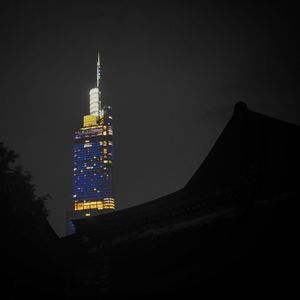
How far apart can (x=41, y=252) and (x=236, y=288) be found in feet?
18.5

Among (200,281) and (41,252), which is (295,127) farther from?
(41,252)

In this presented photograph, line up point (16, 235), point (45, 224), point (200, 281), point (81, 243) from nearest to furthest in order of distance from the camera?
point (200, 281), point (81, 243), point (16, 235), point (45, 224)

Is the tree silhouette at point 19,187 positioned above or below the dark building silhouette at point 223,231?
above

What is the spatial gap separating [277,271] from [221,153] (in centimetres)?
227

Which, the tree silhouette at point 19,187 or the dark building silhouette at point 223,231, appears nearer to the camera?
the dark building silhouette at point 223,231

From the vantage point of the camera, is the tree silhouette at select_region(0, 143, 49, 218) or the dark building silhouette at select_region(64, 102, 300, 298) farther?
the tree silhouette at select_region(0, 143, 49, 218)

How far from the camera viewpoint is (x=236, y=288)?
14.0 ft

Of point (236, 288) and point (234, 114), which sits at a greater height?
point (234, 114)

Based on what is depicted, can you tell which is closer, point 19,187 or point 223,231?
point 223,231

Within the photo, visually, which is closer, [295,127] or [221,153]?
[295,127]

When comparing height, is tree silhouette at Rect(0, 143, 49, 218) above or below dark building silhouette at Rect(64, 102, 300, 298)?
above

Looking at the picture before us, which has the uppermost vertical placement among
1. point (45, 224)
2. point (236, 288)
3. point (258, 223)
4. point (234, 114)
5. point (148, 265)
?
point (234, 114)

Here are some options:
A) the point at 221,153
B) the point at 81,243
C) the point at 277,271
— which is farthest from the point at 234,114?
the point at 81,243

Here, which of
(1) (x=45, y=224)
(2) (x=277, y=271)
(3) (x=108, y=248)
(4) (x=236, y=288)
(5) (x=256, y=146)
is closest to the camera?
(2) (x=277, y=271)
